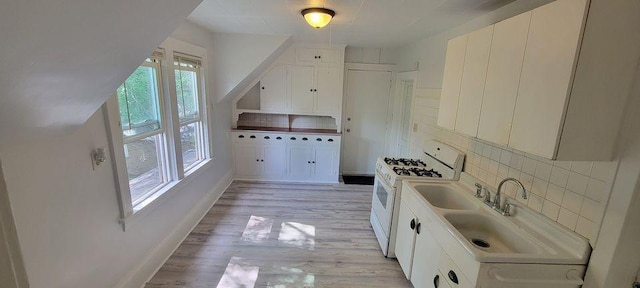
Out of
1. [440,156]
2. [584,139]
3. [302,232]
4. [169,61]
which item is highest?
[169,61]

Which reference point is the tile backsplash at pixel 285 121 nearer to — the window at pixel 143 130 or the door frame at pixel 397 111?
the door frame at pixel 397 111

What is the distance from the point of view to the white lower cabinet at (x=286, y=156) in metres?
4.44

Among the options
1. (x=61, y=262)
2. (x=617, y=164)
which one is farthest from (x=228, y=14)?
(x=617, y=164)

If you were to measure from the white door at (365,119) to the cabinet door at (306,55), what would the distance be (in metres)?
0.69

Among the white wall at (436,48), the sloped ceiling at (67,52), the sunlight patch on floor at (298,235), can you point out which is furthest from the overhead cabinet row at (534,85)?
the sunlight patch on floor at (298,235)

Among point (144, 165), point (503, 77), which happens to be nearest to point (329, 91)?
point (144, 165)

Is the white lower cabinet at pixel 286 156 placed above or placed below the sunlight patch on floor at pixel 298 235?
above

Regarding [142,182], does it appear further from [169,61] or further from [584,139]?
[584,139]

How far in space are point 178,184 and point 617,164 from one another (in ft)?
10.6

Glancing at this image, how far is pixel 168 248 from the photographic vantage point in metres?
2.52

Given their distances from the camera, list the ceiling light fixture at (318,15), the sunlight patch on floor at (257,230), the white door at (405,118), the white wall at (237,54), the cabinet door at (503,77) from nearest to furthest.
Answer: the cabinet door at (503,77)
the ceiling light fixture at (318,15)
the sunlight patch on floor at (257,230)
the white wall at (237,54)
the white door at (405,118)

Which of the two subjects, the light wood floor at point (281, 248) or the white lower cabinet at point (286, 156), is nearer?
the light wood floor at point (281, 248)

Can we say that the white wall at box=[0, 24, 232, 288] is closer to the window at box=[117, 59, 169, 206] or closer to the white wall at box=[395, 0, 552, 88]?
the window at box=[117, 59, 169, 206]

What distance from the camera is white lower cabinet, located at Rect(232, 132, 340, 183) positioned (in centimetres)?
444
